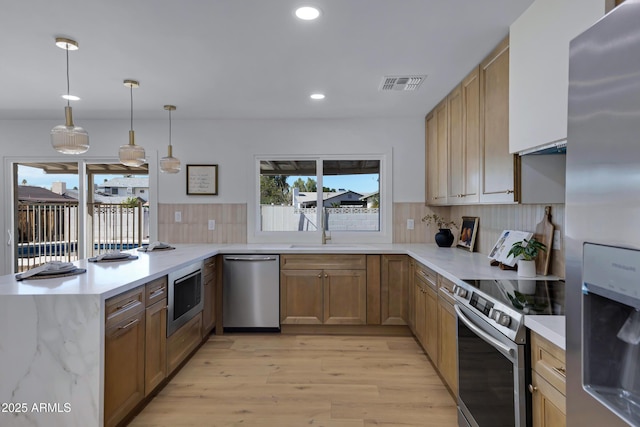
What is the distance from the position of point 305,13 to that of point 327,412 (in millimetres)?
2376

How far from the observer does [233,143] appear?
4.32m

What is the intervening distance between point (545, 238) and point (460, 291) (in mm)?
689

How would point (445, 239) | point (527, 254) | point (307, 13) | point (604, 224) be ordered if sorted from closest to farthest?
point (604, 224)
point (307, 13)
point (527, 254)
point (445, 239)

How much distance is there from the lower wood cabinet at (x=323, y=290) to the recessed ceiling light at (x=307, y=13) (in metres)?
2.24

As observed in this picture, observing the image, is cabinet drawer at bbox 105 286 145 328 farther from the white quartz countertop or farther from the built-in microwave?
the white quartz countertop

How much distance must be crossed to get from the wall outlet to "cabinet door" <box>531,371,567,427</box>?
3.47 feet

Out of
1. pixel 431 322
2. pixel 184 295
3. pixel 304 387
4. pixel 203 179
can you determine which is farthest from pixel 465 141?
pixel 203 179

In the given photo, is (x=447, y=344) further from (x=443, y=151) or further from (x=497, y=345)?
(x=443, y=151)

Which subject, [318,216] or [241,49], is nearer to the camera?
[241,49]

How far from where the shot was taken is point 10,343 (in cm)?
174

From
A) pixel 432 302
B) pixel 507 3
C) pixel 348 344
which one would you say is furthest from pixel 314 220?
pixel 507 3

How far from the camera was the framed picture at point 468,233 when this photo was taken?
340 cm

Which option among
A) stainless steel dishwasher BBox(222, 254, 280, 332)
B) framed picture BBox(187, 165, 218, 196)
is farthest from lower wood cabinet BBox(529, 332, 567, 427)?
framed picture BBox(187, 165, 218, 196)

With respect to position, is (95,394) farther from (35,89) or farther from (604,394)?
(35,89)
